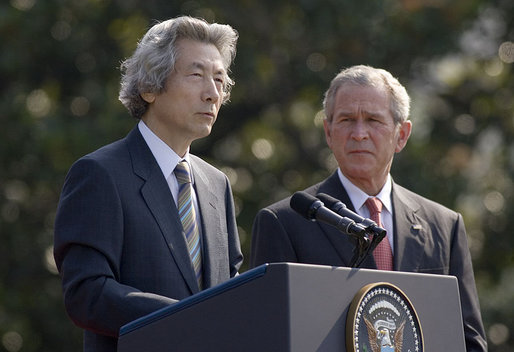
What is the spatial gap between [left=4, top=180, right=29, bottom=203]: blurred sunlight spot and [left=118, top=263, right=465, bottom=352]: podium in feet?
24.2

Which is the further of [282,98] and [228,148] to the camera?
[228,148]

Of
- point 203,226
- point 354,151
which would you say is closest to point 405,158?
point 354,151

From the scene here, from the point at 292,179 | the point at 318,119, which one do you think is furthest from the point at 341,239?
the point at 292,179

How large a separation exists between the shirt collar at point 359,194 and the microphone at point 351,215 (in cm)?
109

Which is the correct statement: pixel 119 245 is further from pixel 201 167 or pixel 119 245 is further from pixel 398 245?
pixel 398 245

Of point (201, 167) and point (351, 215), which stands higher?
point (201, 167)

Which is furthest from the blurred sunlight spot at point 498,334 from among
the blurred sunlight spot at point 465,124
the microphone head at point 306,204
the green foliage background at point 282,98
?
the microphone head at point 306,204

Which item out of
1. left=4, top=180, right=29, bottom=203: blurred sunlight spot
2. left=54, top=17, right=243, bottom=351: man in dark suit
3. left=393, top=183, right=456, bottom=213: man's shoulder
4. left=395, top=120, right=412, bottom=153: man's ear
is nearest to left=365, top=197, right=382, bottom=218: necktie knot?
left=393, top=183, right=456, bottom=213: man's shoulder

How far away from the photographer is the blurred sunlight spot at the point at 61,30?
33.4 ft

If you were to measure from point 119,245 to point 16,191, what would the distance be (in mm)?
7076

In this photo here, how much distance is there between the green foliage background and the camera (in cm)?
979

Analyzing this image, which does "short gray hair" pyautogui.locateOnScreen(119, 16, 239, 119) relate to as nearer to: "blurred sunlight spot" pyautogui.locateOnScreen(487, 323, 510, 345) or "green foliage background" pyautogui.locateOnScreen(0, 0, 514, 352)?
"green foliage background" pyautogui.locateOnScreen(0, 0, 514, 352)

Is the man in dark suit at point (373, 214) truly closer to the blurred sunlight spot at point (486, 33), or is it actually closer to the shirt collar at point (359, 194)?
the shirt collar at point (359, 194)

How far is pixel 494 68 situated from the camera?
Result: 1047 centimetres
